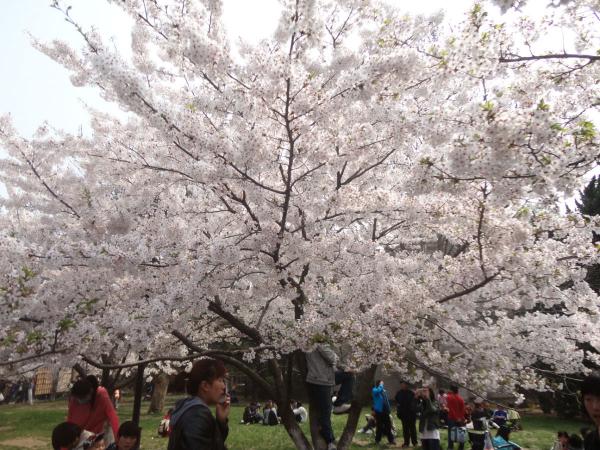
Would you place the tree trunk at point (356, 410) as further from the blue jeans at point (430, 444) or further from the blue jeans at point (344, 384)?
the blue jeans at point (430, 444)

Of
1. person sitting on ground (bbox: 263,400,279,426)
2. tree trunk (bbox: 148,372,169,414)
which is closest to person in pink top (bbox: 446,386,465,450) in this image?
person sitting on ground (bbox: 263,400,279,426)

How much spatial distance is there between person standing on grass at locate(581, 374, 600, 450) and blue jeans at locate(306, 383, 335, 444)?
3.93 m

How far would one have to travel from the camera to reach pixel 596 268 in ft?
47.9

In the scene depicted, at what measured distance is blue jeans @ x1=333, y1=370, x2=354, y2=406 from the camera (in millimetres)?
7164

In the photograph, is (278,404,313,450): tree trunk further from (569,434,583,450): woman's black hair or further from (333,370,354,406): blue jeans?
(569,434,583,450): woman's black hair

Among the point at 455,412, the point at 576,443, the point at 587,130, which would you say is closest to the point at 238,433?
the point at 455,412

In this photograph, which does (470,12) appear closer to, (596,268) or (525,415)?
(596,268)

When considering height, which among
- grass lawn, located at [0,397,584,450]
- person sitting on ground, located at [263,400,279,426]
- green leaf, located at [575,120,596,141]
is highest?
green leaf, located at [575,120,596,141]

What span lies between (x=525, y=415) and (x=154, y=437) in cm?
1267

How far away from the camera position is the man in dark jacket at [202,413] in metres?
2.29

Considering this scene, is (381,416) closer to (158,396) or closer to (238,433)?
(238,433)

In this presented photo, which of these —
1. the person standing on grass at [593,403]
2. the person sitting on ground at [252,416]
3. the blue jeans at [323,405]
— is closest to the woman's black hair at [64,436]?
the blue jeans at [323,405]

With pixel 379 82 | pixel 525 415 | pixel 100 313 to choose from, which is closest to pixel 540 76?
pixel 379 82

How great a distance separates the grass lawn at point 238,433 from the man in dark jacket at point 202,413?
7.54 metres
